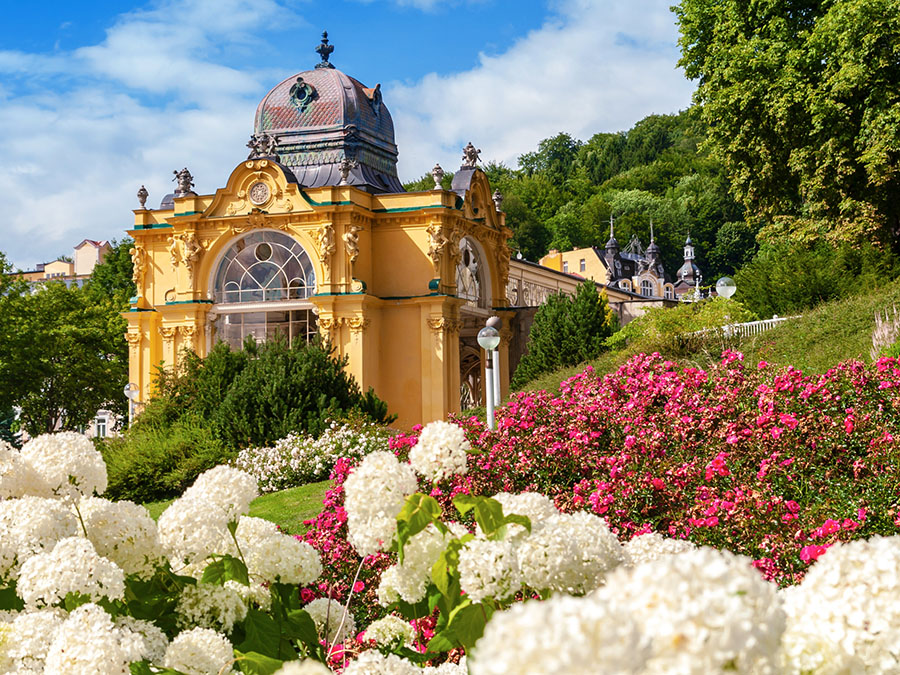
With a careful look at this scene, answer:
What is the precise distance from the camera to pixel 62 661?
2859 millimetres

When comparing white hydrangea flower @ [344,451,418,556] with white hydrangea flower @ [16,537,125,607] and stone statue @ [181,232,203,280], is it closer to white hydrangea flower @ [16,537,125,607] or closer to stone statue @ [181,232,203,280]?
white hydrangea flower @ [16,537,125,607]

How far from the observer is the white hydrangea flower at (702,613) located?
1527mm

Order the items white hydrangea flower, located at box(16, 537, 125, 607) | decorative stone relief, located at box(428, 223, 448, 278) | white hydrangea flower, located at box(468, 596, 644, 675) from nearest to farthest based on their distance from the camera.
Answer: white hydrangea flower, located at box(468, 596, 644, 675) < white hydrangea flower, located at box(16, 537, 125, 607) < decorative stone relief, located at box(428, 223, 448, 278)

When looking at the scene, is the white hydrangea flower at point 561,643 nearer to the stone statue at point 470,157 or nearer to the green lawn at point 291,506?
the green lawn at point 291,506

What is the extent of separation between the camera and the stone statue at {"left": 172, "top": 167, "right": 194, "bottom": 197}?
3462cm

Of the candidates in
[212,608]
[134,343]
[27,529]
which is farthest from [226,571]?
[134,343]

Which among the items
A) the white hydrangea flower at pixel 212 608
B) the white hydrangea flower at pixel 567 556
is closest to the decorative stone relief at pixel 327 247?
the white hydrangea flower at pixel 212 608

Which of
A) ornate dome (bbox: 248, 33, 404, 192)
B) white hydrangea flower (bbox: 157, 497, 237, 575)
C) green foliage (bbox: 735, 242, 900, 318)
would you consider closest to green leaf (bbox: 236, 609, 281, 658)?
white hydrangea flower (bbox: 157, 497, 237, 575)

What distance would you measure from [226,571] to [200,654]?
1.62 feet

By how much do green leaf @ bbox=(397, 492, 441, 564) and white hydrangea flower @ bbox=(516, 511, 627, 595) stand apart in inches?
14.4

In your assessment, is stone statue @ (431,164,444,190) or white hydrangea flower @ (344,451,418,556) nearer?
white hydrangea flower @ (344,451,418,556)

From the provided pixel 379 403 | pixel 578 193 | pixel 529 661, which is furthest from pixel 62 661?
pixel 578 193

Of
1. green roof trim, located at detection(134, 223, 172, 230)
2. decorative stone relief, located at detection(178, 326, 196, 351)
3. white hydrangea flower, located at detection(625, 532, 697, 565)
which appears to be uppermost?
green roof trim, located at detection(134, 223, 172, 230)

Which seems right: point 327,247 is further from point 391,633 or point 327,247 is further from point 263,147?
point 391,633
